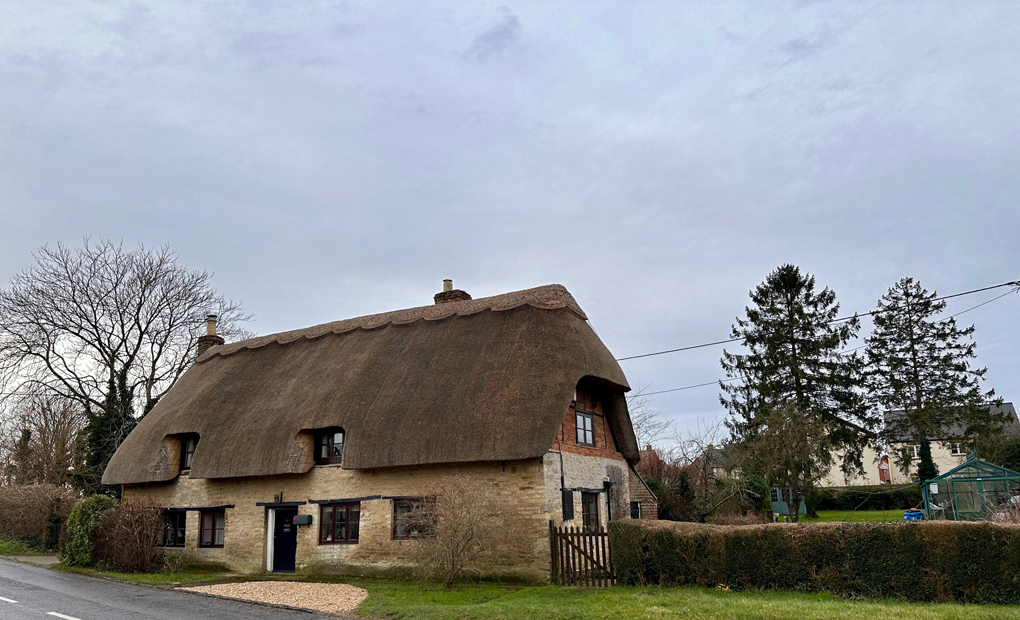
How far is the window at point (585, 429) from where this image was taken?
1792cm

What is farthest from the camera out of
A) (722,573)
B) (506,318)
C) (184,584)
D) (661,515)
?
(661,515)

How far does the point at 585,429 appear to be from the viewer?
1827cm

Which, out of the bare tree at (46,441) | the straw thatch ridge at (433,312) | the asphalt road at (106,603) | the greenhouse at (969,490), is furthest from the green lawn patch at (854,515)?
the bare tree at (46,441)

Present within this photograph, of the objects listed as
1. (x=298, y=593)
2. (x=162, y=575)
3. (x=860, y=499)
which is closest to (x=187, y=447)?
(x=162, y=575)

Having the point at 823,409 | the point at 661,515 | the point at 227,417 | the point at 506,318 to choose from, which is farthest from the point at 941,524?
the point at 823,409

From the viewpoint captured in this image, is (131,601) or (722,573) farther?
(131,601)

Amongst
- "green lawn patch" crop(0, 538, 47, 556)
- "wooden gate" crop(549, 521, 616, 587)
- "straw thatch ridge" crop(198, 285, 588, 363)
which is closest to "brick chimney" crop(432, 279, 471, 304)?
"straw thatch ridge" crop(198, 285, 588, 363)

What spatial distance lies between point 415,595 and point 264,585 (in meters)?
4.39

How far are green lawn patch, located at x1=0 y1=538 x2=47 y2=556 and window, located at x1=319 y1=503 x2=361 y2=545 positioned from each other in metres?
13.8

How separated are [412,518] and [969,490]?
2031 centimetres

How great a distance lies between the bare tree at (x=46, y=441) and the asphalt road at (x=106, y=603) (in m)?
19.4

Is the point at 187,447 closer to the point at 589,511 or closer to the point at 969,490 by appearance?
the point at 589,511

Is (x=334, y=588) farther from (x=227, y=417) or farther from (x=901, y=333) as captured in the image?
(x=901, y=333)

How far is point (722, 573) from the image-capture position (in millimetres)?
12398
